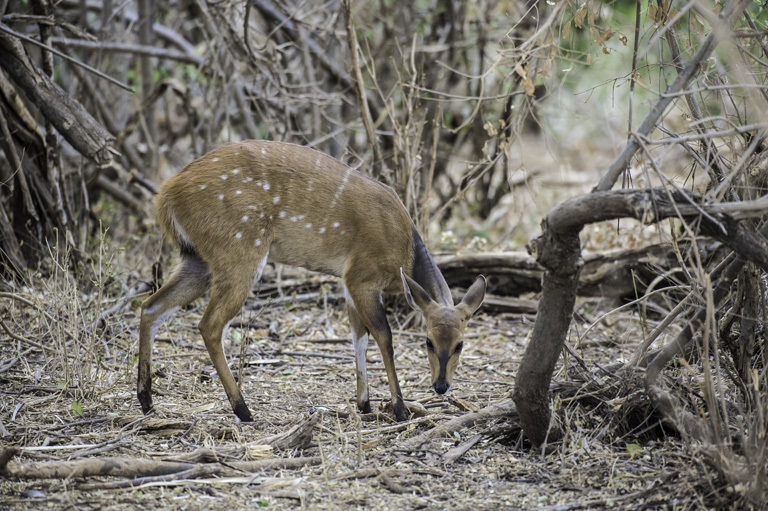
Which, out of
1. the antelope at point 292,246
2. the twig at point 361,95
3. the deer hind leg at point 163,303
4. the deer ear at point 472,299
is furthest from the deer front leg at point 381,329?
the twig at point 361,95

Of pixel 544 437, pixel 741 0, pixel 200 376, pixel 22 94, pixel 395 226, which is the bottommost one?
pixel 200 376

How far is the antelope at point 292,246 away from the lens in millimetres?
4980

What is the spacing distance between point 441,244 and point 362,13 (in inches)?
161

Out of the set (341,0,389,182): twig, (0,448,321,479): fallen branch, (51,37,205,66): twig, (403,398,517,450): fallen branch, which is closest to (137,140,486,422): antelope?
(403,398,517,450): fallen branch

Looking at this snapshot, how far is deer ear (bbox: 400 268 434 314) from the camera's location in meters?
5.10

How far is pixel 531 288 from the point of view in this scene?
7289 millimetres

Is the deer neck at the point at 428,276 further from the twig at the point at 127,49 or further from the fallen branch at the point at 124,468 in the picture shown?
the twig at the point at 127,49

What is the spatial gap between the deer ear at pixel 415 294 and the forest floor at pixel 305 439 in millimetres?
678

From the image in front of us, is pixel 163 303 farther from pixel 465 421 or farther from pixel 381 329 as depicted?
pixel 465 421

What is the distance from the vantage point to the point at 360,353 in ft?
17.7

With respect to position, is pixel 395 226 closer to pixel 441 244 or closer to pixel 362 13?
pixel 441 244

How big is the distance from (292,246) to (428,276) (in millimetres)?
985

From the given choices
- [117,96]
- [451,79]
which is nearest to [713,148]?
[451,79]

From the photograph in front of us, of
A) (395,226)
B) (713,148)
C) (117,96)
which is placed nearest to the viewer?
(713,148)
